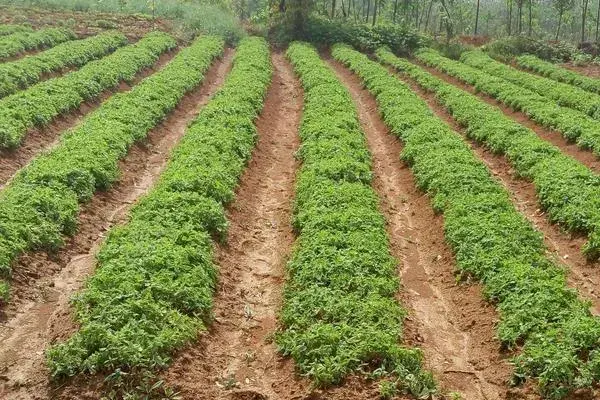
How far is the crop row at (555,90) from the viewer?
2700 cm

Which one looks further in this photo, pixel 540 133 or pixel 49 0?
pixel 49 0

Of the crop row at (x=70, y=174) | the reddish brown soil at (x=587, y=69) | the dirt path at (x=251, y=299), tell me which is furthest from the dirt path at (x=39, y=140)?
the reddish brown soil at (x=587, y=69)

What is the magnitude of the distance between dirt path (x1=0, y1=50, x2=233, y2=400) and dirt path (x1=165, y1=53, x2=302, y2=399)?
2031 mm

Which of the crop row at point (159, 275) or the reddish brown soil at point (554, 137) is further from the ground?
the reddish brown soil at point (554, 137)

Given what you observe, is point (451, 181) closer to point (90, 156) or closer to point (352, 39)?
point (90, 156)

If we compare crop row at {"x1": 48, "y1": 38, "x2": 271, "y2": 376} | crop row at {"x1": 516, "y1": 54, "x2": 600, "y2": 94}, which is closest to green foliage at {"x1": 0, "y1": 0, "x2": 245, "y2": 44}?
crop row at {"x1": 516, "y1": 54, "x2": 600, "y2": 94}

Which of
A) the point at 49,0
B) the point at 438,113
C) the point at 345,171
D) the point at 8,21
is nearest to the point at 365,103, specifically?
the point at 438,113

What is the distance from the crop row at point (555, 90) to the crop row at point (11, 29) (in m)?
31.7

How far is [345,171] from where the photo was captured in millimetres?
17031

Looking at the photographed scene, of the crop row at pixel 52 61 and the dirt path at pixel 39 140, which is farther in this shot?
the crop row at pixel 52 61

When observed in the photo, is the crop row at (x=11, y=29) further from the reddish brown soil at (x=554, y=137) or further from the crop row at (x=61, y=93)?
the reddish brown soil at (x=554, y=137)

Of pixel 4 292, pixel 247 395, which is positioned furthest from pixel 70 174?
pixel 247 395

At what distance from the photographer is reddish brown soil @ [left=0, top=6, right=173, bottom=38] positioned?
150 feet

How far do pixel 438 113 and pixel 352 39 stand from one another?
25.6 meters
